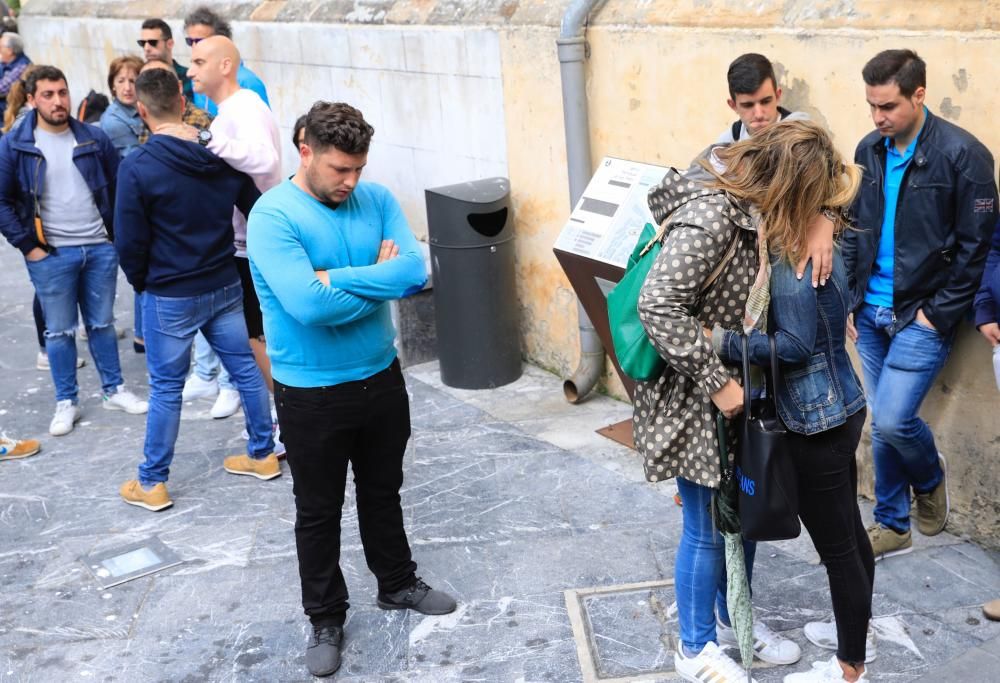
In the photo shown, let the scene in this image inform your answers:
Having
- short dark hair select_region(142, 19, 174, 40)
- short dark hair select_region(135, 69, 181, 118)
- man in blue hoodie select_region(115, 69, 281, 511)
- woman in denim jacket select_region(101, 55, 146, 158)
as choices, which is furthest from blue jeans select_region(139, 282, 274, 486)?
short dark hair select_region(142, 19, 174, 40)

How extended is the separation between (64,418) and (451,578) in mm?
2878

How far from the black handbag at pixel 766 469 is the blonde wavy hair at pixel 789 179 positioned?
31 centimetres

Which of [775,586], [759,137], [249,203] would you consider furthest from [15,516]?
[759,137]

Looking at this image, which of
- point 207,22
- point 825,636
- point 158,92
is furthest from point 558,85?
point 825,636

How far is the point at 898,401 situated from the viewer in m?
4.14

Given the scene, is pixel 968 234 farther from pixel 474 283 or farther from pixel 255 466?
pixel 255 466

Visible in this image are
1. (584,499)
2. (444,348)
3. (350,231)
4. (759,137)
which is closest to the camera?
(759,137)

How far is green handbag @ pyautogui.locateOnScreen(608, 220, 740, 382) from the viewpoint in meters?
3.29

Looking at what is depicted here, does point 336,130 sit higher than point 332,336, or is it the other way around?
point 336,130

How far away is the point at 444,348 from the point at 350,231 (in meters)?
2.94

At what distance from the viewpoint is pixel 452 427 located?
20.0 ft

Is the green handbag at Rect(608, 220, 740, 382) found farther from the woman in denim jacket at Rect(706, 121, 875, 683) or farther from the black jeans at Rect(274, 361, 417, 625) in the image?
the black jeans at Rect(274, 361, 417, 625)

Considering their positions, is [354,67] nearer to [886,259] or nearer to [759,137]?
[886,259]

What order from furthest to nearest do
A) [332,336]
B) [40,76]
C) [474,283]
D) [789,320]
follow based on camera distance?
[474,283] < [40,76] < [332,336] < [789,320]
